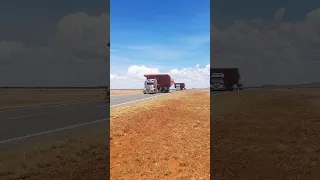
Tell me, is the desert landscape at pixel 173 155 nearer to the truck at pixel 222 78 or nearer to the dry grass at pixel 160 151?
the dry grass at pixel 160 151

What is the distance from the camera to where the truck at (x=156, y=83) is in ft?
204

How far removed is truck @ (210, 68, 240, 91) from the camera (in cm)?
5886

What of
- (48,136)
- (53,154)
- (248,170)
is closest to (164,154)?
(248,170)

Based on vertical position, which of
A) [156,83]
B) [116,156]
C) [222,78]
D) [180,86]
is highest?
[222,78]

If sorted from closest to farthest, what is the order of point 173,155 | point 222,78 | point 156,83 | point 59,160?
point 59,160 < point 173,155 < point 222,78 < point 156,83

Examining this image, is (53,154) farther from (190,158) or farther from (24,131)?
(24,131)

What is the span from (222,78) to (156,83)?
13.3 m

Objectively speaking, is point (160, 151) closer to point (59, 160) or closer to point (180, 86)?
point (59, 160)

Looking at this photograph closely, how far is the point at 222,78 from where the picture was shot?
6047 cm

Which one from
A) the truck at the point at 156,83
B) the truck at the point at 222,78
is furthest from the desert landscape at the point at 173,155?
the truck at the point at 156,83

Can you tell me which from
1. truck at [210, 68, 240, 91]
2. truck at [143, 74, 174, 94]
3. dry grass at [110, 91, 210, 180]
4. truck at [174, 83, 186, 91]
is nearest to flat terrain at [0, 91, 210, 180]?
dry grass at [110, 91, 210, 180]

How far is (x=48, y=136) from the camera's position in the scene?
1333cm

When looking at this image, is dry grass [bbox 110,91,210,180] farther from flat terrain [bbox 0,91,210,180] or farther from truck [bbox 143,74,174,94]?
truck [bbox 143,74,174,94]

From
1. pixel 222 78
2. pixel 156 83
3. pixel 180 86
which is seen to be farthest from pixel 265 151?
pixel 180 86
